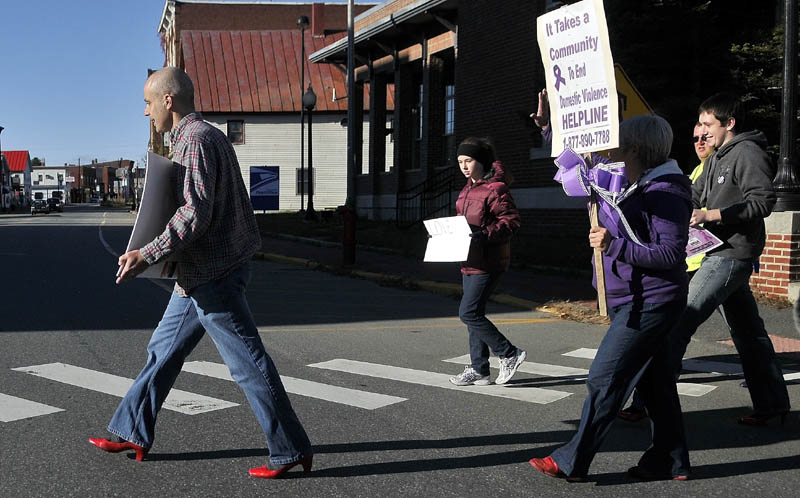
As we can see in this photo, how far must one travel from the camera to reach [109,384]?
654cm

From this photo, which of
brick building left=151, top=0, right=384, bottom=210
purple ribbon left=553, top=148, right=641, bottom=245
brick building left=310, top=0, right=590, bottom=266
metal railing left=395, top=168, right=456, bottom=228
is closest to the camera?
purple ribbon left=553, top=148, right=641, bottom=245

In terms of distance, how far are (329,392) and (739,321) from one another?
292 centimetres

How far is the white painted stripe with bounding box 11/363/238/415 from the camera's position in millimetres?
5875

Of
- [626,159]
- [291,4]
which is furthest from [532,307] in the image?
[291,4]

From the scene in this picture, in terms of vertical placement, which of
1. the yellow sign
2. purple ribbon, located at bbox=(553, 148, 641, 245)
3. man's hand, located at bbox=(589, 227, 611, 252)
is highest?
the yellow sign

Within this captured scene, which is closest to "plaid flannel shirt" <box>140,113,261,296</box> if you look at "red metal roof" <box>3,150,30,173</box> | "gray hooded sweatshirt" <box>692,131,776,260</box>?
"gray hooded sweatshirt" <box>692,131,776,260</box>

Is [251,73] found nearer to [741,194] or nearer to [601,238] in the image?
[741,194]

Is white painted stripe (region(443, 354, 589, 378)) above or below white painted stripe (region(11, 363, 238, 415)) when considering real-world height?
below

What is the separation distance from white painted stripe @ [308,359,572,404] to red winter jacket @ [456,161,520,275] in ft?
3.02

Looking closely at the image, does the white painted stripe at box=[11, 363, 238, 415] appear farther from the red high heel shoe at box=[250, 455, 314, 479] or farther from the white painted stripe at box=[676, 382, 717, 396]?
the white painted stripe at box=[676, 382, 717, 396]

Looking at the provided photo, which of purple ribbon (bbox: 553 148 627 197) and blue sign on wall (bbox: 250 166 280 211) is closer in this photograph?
purple ribbon (bbox: 553 148 627 197)

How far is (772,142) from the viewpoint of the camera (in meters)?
13.8

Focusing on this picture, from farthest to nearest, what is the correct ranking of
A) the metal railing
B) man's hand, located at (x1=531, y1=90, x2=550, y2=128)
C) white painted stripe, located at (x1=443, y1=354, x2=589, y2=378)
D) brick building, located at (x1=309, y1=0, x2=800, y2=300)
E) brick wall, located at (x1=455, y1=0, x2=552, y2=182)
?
the metal railing → brick wall, located at (x1=455, y1=0, x2=552, y2=182) → brick building, located at (x1=309, y1=0, x2=800, y2=300) → white painted stripe, located at (x1=443, y1=354, x2=589, y2=378) → man's hand, located at (x1=531, y1=90, x2=550, y2=128)

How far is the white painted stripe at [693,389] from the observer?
6488 mm
